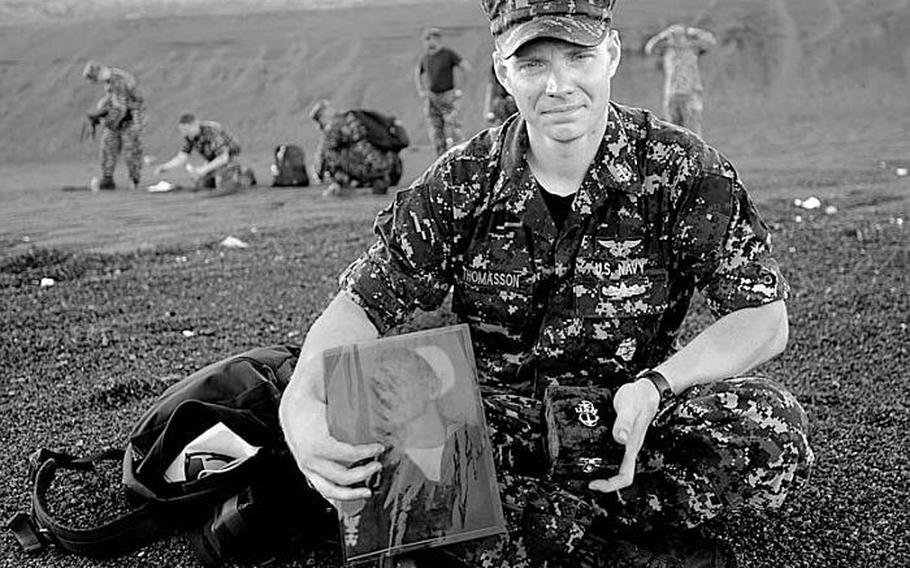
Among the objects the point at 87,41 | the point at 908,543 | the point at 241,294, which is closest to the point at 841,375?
the point at 908,543

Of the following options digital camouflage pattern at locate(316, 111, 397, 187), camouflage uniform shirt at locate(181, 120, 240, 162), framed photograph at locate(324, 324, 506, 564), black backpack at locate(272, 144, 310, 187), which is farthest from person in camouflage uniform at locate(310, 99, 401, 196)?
framed photograph at locate(324, 324, 506, 564)

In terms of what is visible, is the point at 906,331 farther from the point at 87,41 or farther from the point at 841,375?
the point at 87,41

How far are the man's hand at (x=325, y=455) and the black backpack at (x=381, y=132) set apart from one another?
7081 millimetres

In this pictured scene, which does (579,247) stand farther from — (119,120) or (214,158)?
(119,120)

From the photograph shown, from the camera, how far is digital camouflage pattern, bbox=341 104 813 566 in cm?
191

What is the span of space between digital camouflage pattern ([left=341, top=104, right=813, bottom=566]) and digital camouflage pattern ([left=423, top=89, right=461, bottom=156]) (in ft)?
27.8

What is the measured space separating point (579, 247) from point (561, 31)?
1.37 feet

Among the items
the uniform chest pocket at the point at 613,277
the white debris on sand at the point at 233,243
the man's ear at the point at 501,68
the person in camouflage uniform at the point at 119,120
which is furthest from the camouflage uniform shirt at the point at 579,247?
the person in camouflage uniform at the point at 119,120

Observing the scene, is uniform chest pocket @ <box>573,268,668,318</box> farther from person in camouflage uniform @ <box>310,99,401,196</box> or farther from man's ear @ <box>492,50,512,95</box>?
person in camouflage uniform @ <box>310,99,401,196</box>

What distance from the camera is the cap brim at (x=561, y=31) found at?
189 cm

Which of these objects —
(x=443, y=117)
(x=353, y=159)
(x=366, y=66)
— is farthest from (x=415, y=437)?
(x=366, y=66)

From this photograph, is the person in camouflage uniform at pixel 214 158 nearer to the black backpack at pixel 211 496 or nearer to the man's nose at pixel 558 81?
the black backpack at pixel 211 496

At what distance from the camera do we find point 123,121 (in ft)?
35.8

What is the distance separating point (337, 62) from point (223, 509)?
14321 mm
